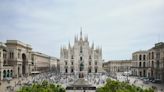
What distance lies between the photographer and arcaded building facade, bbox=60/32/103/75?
144 m

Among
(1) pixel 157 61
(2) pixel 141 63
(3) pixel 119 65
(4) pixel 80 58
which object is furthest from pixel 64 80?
(3) pixel 119 65

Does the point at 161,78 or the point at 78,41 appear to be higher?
the point at 78,41

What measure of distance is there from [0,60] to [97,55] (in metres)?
73.9

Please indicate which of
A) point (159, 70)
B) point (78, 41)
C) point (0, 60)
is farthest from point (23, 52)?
point (159, 70)

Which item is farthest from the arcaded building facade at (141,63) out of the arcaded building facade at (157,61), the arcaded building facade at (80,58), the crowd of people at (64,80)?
the arcaded building facade at (80,58)

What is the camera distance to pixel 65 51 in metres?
145

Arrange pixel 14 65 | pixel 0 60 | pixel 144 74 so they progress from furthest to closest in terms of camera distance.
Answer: pixel 144 74 → pixel 14 65 → pixel 0 60

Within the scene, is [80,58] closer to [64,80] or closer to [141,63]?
[141,63]

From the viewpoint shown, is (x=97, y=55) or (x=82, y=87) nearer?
(x=82, y=87)

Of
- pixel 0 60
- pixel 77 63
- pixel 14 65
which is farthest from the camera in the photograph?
pixel 77 63

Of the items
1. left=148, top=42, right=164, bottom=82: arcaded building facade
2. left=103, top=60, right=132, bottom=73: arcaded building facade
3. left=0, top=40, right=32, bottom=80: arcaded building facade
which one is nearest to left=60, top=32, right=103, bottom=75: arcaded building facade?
left=103, top=60, right=132, bottom=73: arcaded building facade

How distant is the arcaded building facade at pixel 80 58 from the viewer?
471ft

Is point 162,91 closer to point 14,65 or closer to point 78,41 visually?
point 14,65

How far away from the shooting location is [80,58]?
145625mm
